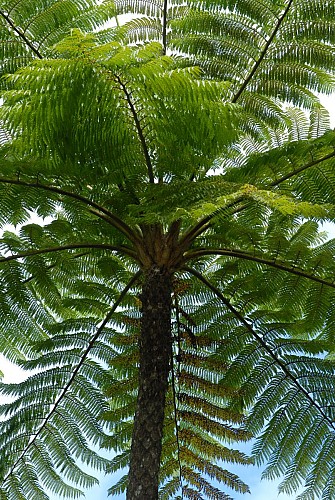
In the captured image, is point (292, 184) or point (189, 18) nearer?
point (292, 184)

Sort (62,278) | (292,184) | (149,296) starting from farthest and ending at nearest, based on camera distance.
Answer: (62,278) < (292,184) < (149,296)

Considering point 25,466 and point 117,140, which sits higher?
point 117,140

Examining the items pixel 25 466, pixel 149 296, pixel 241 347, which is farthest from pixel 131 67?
pixel 25 466

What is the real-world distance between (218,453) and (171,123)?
64.1 inches

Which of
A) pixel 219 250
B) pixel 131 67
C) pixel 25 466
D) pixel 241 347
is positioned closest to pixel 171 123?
pixel 131 67

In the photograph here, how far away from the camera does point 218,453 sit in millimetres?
3393

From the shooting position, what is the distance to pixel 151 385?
9.66ft

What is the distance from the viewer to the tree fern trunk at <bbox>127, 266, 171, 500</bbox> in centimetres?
279

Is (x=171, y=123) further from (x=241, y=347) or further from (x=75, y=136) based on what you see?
(x=241, y=347)

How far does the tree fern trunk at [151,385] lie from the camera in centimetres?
279

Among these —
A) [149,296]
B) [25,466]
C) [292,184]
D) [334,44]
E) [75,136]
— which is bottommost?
[25,466]

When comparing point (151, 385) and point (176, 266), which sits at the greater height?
point (176, 266)

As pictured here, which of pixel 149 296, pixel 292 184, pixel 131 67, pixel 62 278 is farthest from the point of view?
pixel 62 278

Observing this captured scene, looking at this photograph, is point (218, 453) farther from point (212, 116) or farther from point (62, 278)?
point (212, 116)
